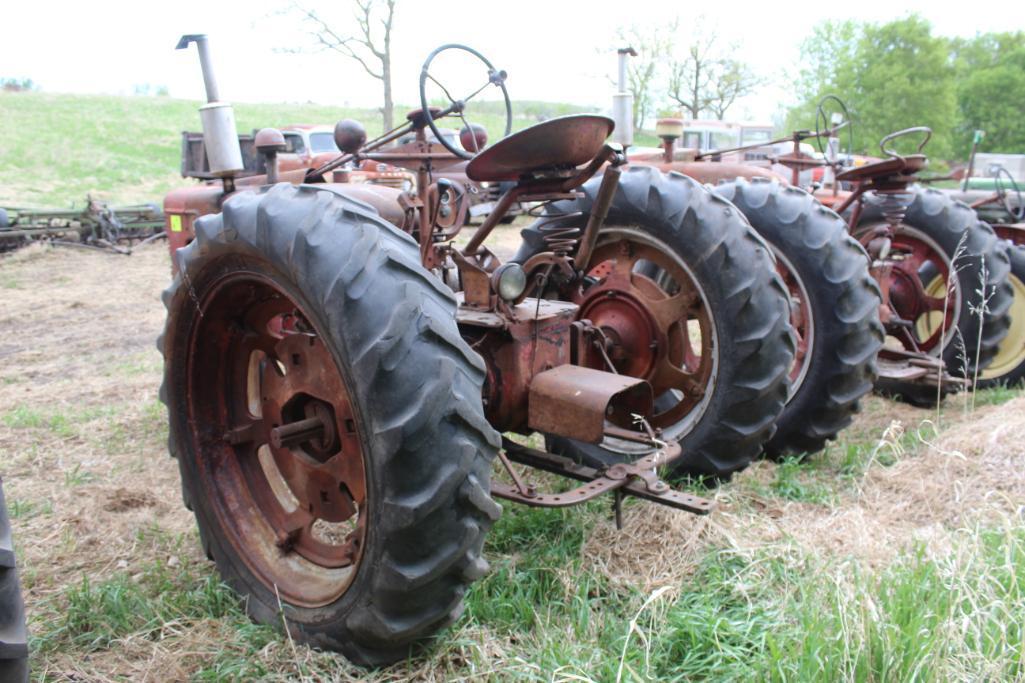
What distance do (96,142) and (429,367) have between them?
1142 inches

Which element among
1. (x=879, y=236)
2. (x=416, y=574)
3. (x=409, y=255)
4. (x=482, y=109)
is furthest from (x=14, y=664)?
(x=482, y=109)

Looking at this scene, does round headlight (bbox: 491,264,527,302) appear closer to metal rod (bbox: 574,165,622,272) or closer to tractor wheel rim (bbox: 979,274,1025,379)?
metal rod (bbox: 574,165,622,272)

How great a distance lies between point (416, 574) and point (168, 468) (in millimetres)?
2380

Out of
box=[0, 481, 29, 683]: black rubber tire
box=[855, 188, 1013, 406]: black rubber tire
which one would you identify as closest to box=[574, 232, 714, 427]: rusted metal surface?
box=[0, 481, 29, 683]: black rubber tire

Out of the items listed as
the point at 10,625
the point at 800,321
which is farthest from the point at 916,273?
the point at 10,625

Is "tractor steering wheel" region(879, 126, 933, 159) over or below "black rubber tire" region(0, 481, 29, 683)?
over

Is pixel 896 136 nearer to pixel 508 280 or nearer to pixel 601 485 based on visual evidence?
pixel 508 280

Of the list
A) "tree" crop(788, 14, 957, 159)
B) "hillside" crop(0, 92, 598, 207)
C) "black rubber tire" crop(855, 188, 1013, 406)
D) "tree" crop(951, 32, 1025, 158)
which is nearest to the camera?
"black rubber tire" crop(855, 188, 1013, 406)

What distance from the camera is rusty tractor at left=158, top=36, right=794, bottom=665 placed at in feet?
6.05

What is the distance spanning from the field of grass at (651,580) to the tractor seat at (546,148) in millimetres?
1271

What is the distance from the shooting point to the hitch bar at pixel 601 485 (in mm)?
2451

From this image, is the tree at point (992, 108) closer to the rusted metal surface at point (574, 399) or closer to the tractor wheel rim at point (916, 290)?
the tractor wheel rim at point (916, 290)

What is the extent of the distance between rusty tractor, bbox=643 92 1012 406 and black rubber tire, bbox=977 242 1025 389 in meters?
0.26

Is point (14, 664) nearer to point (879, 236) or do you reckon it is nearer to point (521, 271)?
point (521, 271)
